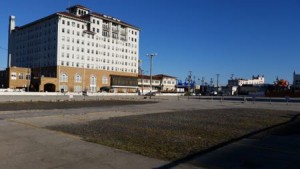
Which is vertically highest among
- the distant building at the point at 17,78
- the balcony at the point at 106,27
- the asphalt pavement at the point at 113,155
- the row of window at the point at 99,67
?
the balcony at the point at 106,27

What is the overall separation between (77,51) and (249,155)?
406 feet

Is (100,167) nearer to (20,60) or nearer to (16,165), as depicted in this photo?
(16,165)

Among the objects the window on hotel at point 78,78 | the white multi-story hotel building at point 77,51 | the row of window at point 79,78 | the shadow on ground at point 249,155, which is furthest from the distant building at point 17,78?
the shadow on ground at point 249,155

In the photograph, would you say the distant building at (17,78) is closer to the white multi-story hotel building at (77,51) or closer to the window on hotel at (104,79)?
the white multi-story hotel building at (77,51)

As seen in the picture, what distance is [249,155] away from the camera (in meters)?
9.48

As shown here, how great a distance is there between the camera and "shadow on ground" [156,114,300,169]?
834 cm

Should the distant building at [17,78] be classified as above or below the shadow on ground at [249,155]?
above

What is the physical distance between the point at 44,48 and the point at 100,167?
421 feet

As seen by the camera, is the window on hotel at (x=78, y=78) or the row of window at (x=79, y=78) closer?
the row of window at (x=79, y=78)

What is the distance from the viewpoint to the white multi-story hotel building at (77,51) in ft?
400

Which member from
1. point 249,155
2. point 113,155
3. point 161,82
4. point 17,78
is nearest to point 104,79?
point 17,78

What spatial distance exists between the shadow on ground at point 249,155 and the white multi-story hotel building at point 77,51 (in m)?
110

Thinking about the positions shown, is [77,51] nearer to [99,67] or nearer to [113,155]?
[99,67]

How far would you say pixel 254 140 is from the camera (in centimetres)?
1243
